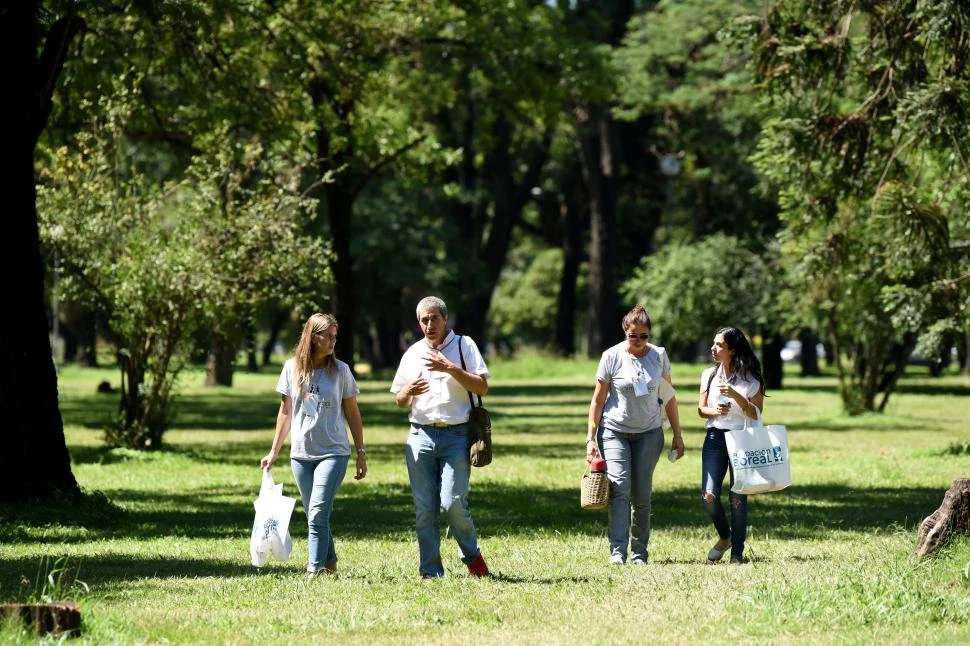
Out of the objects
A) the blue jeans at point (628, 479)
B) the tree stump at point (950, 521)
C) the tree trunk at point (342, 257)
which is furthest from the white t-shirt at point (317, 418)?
the tree trunk at point (342, 257)

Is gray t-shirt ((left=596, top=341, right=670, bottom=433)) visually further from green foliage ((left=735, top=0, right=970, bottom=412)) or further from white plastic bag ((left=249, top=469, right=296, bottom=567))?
green foliage ((left=735, top=0, right=970, bottom=412))

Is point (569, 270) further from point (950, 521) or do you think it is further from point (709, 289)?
point (950, 521)

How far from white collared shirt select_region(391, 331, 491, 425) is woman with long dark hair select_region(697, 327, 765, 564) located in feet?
7.77

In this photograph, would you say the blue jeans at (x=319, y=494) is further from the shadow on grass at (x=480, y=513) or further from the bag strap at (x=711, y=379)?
the shadow on grass at (x=480, y=513)

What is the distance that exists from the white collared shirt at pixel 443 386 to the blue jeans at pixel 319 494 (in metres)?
0.67

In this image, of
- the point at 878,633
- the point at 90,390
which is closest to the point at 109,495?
the point at 878,633

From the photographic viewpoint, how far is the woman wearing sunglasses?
11852 millimetres

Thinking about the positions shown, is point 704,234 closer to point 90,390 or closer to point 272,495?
point 90,390

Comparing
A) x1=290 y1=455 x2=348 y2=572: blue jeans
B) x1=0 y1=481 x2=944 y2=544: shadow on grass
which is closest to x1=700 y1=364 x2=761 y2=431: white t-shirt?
x1=0 y1=481 x2=944 y2=544: shadow on grass

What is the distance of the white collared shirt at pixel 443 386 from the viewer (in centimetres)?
1052

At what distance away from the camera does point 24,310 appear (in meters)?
15.6

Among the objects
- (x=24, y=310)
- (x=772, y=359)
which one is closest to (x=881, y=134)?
(x=24, y=310)

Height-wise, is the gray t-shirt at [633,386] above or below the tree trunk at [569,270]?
below

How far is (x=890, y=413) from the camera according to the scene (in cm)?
3678
